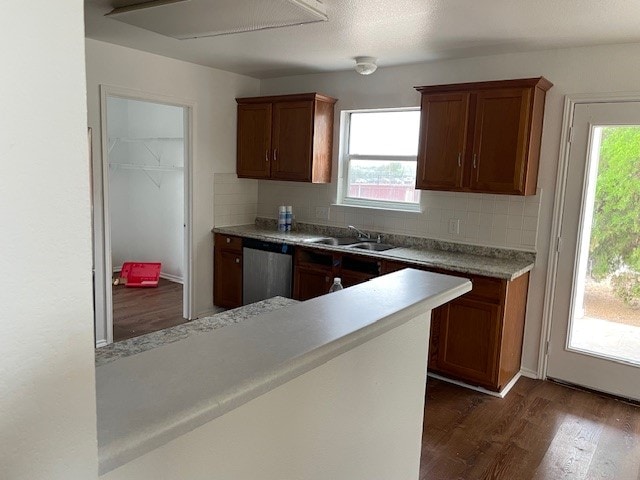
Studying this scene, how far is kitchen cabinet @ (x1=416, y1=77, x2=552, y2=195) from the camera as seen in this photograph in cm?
327

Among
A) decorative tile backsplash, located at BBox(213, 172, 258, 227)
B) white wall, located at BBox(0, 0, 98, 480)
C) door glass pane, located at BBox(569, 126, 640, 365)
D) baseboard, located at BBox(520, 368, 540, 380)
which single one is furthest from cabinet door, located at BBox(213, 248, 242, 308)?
white wall, located at BBox(0, 0, 98, 480)

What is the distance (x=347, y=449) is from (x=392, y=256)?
2326 millimetres

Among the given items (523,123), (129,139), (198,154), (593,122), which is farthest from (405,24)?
(129,139)

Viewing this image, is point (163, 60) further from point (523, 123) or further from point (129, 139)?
point (523, 123)

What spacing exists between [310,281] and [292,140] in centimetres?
133

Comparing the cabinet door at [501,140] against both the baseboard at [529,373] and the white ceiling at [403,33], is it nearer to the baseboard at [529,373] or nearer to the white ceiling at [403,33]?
the white ceiling at [403,33]

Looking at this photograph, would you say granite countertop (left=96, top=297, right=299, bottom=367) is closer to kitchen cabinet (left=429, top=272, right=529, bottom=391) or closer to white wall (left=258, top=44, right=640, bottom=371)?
kitchen cabinet (left=429, top=272, right=529, bottom=391)

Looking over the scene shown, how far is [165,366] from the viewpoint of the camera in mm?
852

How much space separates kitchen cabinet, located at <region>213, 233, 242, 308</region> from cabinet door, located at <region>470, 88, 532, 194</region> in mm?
2314

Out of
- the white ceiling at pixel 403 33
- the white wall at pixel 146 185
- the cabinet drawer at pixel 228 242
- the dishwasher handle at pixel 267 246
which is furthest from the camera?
the white wall at pixel 146 185

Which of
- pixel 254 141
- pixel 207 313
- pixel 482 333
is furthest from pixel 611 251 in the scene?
pixel 207 313

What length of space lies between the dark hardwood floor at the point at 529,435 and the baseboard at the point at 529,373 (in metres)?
0.09

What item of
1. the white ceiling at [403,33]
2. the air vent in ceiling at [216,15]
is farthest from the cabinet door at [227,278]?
the air vent in ceiling at [216,15]

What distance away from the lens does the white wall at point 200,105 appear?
12.5ft
